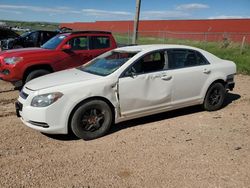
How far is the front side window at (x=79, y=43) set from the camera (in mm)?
8963

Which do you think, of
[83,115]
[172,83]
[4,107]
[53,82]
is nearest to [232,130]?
[172,83]

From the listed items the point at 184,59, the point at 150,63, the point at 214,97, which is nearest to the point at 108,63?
the point at 150,63

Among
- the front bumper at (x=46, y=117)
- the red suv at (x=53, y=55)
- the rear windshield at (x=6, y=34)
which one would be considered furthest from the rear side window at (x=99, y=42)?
the rear windshield at (x=6, y=34)

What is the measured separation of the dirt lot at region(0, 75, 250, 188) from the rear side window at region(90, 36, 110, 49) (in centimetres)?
372

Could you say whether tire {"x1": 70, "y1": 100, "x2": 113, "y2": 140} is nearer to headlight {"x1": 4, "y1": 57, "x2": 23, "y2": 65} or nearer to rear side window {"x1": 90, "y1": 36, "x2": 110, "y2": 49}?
headlight {"x1": 4, "y1": 57, "x2": 23, "y2": 65}

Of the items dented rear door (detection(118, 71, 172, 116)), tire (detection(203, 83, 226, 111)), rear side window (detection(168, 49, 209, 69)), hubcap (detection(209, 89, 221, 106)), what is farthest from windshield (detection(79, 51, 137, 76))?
hubcap (detection(209, 89, 221, 106))

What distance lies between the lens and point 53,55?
27.6 ft

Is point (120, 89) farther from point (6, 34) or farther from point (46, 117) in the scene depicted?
point (6, 34)

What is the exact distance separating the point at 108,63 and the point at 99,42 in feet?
12.0

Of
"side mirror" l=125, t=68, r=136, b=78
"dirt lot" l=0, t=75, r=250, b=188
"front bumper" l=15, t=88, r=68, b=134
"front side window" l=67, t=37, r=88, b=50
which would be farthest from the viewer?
"front side window" l=67, t=37, r=88, b=50

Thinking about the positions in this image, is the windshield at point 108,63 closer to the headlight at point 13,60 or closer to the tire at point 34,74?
the tire at point 34,74

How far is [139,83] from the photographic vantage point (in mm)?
5516

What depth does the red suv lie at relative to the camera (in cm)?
798

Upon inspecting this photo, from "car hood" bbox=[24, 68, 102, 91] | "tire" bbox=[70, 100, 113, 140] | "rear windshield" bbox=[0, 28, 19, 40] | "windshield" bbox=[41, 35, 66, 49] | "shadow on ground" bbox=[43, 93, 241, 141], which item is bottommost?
"shadow on ground" bbox=[43, 93, 241, 141]
